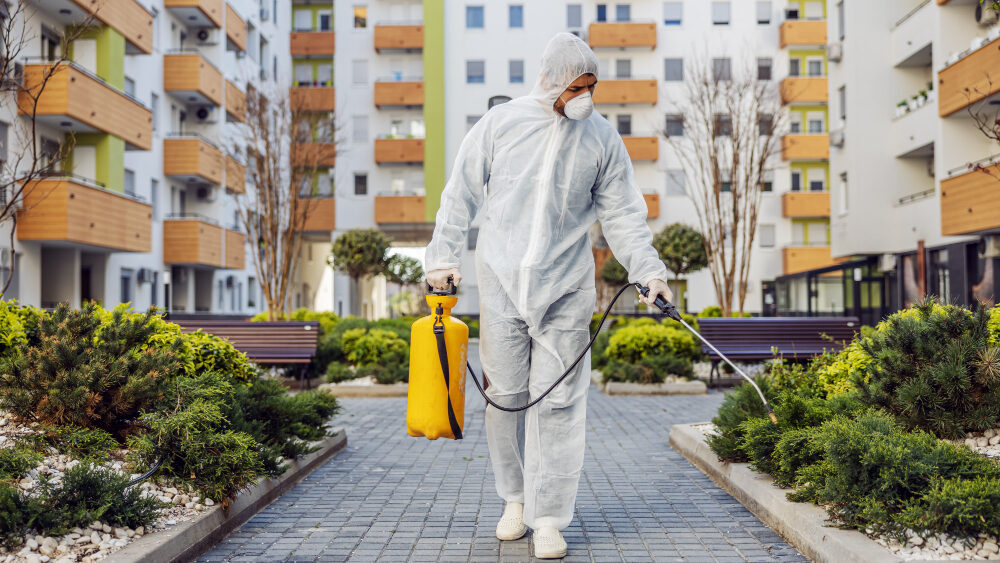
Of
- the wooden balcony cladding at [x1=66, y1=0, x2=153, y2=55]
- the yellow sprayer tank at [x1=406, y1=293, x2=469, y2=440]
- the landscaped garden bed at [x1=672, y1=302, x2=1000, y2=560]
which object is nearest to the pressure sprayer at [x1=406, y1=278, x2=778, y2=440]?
the yellow sprayer tank at [x1=406, y1=293, x2=469, y2=440]

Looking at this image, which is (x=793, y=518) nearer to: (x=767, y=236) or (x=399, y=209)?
(x=399, y=209)

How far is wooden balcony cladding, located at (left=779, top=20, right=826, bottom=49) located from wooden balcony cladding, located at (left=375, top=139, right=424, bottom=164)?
774 inches

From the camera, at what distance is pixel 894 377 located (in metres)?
6.30

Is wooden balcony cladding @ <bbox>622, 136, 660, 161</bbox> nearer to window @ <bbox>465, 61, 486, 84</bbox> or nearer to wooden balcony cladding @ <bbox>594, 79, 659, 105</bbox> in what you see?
wooden balcony cladding @ <bbox>594, 79, 659, 105</bbox>

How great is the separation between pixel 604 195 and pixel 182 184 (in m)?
36.0

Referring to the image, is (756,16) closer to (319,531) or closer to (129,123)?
(129,123)

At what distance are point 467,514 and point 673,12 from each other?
174 ft

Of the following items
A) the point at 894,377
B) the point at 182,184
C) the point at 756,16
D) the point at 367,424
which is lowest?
the point at 367,424

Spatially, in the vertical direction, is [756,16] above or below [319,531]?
above

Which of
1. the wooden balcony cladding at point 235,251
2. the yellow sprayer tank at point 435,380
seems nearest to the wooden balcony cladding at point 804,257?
the wooden balcony cladding at point 235,251

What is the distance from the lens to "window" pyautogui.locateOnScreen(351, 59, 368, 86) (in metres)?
54.7

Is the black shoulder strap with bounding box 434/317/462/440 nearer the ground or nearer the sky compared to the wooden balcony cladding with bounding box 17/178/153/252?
nearer the ground

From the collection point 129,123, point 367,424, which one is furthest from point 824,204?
point 367,424

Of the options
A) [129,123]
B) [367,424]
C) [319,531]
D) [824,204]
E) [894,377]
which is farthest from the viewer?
[824,204]
